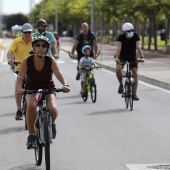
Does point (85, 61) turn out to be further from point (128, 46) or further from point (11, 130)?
point (11, 130)

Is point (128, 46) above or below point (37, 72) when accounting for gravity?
below

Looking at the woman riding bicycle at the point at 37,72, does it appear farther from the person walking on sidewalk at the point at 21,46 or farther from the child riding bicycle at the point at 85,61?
the child riding bicycle at the point at 85,61

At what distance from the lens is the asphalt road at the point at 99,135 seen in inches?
363

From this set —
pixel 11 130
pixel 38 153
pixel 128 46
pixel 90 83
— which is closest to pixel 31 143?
pixel 38 153

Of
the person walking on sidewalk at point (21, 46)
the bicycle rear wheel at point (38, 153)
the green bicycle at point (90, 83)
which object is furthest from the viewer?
the green bicycle at point (90, 83)

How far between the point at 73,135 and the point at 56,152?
5.67 ft

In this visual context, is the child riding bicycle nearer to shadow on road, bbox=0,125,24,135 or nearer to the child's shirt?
the child's shirt

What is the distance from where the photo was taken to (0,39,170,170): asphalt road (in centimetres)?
923

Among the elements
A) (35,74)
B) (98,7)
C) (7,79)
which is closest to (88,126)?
(35,74)

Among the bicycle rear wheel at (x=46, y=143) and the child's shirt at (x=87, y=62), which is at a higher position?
the bicycle rear wheel at (x=46, y=143)

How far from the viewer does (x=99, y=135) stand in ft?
38.3

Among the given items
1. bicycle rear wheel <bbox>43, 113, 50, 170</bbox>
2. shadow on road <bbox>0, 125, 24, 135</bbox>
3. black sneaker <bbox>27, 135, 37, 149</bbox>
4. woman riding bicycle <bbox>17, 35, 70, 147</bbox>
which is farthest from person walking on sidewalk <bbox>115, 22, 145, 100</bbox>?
bicycle rear wheel <bbox>43, 113, 50, 170</bbox>

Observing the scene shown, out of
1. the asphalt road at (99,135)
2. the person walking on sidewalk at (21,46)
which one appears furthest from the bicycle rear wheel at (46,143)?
the person walking on sidewalk at (21,46)

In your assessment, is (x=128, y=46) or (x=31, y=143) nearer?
(x=31, y=143)
